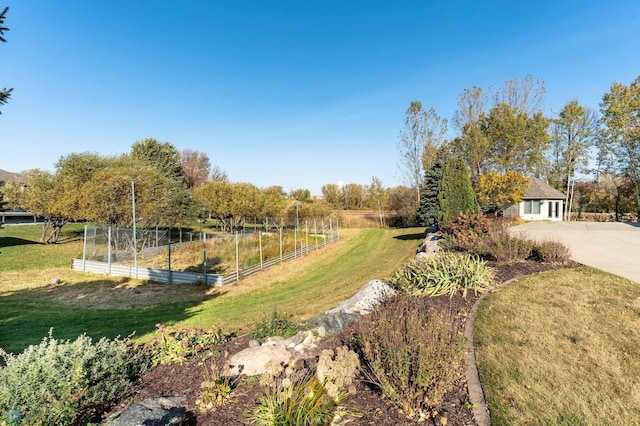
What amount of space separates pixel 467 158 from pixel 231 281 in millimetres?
25183

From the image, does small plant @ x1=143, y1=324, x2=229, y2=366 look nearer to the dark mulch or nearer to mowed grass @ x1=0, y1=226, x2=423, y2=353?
the dark mulch

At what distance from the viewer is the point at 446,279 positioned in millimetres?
6121

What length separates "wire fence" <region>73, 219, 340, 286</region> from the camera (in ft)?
41.1

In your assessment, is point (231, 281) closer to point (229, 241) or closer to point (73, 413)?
point (229, 241)

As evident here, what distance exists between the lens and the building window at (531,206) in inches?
1102

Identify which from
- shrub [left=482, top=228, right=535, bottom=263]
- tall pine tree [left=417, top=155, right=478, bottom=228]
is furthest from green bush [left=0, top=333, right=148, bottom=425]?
tall pine tree [left=417, top=155, right=478, bottom=228]

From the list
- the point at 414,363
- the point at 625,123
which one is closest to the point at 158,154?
the point at 414,363

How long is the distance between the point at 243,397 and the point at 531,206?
1255 inches

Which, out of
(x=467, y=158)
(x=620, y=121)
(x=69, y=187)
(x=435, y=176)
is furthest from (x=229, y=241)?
(x=620, y=121)

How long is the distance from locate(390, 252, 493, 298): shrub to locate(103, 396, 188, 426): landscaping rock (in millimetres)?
4136

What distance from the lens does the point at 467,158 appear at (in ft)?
95.4

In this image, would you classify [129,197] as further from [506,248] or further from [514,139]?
[514,139]

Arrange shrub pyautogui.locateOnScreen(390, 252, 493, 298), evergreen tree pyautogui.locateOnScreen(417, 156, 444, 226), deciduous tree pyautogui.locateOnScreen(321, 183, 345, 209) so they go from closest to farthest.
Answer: shrub pyautogui.locateOnScreen(390, 252, 493, 298), evergreen tree pyautogui.locateOnScreen(417, 156, 444, 226), deciduous tree pyautogui.locateOnScreen(321, 183, 345, 209)

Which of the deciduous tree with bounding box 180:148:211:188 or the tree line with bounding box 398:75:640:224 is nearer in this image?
the tree line with bounding box 398:75:640:224
